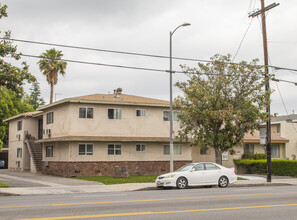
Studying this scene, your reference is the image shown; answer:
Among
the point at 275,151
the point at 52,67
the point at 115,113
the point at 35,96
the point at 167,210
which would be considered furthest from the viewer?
the point at 35,96

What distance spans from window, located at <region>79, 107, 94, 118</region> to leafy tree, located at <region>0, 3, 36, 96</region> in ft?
40.6

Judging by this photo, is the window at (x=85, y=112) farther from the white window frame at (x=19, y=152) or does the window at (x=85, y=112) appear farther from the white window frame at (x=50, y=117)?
the white window frame at (x=19, y=152)

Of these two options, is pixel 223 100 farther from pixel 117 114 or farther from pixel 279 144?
pixel 279 144

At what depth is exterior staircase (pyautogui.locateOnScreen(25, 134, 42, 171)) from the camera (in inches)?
1561

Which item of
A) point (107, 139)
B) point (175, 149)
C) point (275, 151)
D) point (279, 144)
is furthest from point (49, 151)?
point (279, 144)

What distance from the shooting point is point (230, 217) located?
10.7 meters

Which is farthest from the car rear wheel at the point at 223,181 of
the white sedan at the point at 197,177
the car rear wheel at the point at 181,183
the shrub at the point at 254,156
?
the shrub at the point at 254,156

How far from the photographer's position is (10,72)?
2044cm

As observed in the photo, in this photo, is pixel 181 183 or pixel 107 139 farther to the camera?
pixel 107 139

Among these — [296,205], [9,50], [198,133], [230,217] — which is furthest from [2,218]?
[198,133]

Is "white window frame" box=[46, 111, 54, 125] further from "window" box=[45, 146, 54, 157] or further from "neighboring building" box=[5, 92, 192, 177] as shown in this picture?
"window" box=[45, 146, 54, 157]

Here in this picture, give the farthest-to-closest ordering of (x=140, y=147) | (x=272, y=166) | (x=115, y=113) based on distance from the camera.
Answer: (x=140, y=147), (x=115, y=113), (x=272, y=166)

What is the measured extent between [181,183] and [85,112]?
14071 millimetres

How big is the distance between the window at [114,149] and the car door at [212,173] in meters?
13.2
